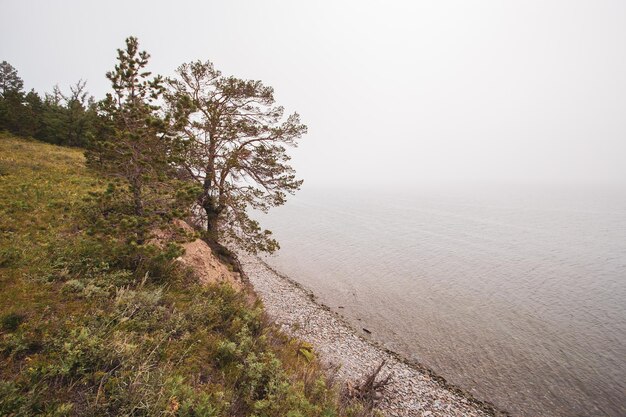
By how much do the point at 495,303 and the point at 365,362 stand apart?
19.3 m

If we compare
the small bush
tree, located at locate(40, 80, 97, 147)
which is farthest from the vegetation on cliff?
tree, located at locate(40, 80, 97, 147)

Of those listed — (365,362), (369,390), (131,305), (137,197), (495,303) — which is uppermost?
(137,197)

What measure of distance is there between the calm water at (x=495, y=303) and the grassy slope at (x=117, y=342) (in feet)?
40.8

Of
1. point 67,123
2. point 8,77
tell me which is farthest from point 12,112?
point 8,77

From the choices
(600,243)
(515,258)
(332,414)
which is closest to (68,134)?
(332,414)

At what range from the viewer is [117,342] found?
5.71 m

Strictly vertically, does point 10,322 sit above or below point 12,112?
below

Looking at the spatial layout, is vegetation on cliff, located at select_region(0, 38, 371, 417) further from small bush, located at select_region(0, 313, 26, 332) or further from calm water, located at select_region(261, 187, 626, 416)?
calm water, located at select_region(261, 187, 626, 416)

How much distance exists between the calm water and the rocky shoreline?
1356 millimetres

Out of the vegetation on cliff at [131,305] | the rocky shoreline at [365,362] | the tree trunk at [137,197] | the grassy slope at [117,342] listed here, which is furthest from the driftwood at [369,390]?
Result: the tree trunk at [137,197]

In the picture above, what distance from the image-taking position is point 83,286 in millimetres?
7691

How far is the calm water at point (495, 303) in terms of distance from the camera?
631 inches

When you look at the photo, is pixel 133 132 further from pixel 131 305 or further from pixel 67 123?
pixel 67 123

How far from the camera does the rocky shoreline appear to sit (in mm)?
12919
